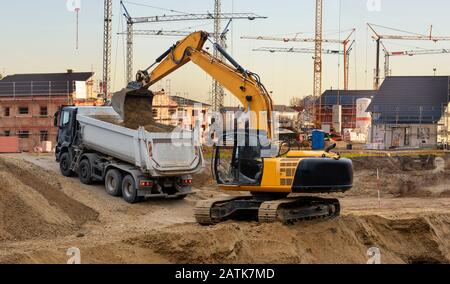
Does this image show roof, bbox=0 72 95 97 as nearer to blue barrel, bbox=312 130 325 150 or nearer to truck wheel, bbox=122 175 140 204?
truck wheel, bbox=122 175 140 204

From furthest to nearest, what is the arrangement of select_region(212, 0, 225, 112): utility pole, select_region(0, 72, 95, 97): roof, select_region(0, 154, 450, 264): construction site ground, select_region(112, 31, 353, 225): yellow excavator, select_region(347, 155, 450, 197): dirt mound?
select_region(212, 0, 225, 112): utility pole → select_region(0, 72, 95, 97): roof → select_region(347, 155, 450, 197): dirt mound → select_region(112, 31, 353, 225): yellow excavator → select_region(0, 154, 450, 264): construction site ground

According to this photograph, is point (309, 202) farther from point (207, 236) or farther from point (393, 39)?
point (393, 39)

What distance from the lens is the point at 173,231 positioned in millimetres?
14812

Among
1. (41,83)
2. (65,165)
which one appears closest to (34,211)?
(65,165)

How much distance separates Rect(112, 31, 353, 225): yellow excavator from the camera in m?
15.7

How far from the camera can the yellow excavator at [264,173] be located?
51.6 ft

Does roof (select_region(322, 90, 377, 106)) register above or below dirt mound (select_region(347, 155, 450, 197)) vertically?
above

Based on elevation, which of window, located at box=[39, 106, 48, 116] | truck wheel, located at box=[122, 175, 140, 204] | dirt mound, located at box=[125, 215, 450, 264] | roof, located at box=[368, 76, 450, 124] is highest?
roof, located at box=[368, 76, 450, 124]

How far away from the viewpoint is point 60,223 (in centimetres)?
1642

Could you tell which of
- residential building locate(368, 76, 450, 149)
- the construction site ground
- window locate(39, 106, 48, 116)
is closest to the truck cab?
the construction site ground

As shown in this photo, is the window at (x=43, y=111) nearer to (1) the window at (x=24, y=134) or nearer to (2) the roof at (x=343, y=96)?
(1) the window at (x=24, y=134)

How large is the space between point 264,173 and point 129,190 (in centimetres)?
711

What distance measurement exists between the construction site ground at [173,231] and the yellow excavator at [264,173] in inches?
20.3

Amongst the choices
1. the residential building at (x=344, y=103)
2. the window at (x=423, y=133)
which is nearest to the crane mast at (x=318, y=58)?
the residential building at (x=344, y=103)
